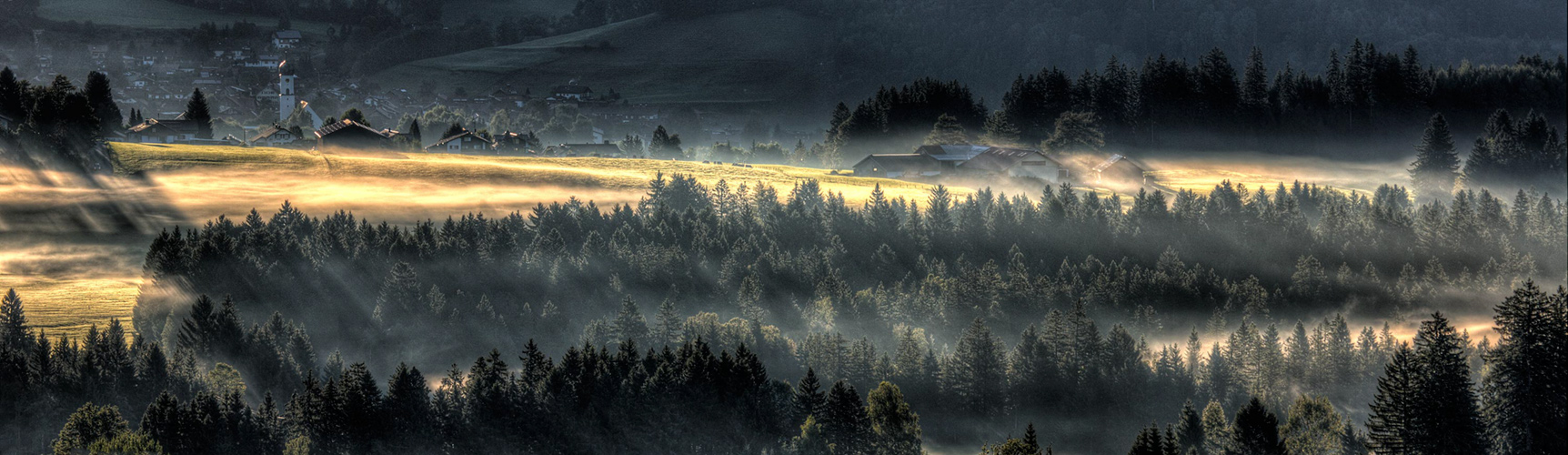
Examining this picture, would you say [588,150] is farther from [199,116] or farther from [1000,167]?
[1000,167]

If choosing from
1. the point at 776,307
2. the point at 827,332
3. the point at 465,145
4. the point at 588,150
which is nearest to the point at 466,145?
the point at 465,145

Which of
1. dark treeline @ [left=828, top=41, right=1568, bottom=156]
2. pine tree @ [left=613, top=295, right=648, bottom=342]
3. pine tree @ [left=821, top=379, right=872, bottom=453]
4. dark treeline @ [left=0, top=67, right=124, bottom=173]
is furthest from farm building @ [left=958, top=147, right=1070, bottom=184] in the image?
dark treeline @ [left=0, top=67, right=124, bottom=173]

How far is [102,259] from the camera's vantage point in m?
89.8

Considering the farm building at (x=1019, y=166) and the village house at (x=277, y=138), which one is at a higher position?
the farm building at (x=1019, y=166)

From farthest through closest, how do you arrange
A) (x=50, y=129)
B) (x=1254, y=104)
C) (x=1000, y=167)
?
1. (x=1254, y=104)
2. (x=1000, y=167)
3. (x=50, y=129)

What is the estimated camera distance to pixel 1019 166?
422 feet

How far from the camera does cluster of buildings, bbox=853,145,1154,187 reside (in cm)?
12825

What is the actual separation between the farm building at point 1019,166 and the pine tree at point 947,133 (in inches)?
702

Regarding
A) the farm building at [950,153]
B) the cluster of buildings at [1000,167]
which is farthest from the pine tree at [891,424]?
the farm building at [950,153]

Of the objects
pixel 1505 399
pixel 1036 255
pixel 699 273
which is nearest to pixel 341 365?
pixel 699 273

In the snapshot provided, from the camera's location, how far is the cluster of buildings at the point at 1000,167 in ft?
421

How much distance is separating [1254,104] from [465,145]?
89301 millimetres

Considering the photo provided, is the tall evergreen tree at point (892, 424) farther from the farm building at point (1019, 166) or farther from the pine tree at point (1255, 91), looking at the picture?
the pine tree at point (1255, 91)

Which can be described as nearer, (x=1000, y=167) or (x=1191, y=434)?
(x=1191, y=434)
